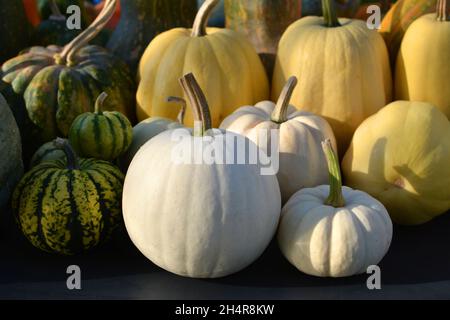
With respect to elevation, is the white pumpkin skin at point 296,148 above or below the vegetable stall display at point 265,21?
below

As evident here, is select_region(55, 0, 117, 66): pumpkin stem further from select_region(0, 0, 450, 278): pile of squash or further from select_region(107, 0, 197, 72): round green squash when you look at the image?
select_region(107, 0, 197, 72): round green squash

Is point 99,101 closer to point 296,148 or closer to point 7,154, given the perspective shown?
point 7,154

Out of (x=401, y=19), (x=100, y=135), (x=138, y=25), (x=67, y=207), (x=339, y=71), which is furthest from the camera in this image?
(x=138, y=25)

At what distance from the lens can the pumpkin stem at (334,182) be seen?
1.48 m

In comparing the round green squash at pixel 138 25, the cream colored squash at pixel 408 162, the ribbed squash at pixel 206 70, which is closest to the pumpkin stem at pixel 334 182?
the cream colored squash at pixel 408 162

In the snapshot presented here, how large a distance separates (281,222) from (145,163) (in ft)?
1.09

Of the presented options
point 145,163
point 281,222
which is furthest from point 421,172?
point 145,163

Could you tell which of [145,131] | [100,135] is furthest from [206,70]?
[100,135]

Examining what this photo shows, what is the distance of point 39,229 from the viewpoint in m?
1.53

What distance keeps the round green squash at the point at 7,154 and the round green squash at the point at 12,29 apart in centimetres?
81

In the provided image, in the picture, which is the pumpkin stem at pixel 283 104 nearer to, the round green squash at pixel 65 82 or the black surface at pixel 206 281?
the black surface at pixel 206 281

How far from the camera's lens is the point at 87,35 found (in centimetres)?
200

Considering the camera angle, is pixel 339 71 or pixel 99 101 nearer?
pixel 99 101

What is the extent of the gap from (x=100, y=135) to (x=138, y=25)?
Answer: 73 centimetres
